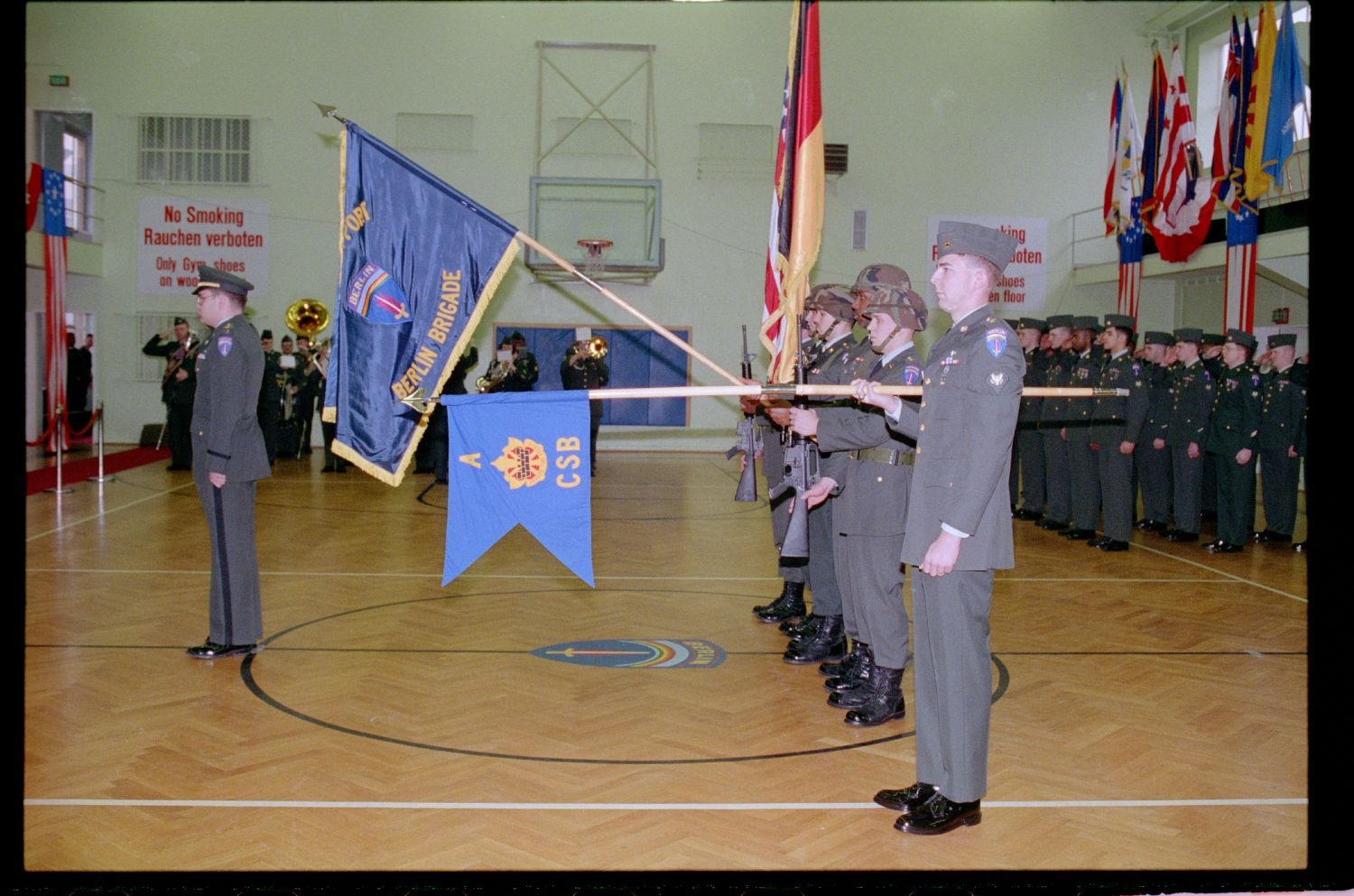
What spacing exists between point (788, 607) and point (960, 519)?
3.15 m

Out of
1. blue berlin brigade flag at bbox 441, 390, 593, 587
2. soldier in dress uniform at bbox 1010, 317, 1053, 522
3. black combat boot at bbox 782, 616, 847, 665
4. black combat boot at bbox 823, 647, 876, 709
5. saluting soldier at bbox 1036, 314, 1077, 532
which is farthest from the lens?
soldier in dress uniform at bbox 1010, 317, 1053, 522

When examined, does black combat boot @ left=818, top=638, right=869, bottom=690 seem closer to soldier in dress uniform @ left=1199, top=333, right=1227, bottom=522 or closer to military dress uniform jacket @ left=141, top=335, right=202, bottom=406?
soldier in dress uniform @ left=1199, top=333, right=1227, bottom=522

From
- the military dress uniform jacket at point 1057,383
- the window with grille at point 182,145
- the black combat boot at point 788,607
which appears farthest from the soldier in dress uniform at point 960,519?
the window with grille at point 182,145

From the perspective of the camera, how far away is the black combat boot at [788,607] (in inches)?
251

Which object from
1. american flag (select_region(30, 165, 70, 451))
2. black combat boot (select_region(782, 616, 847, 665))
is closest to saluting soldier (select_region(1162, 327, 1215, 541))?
black combat boot (select_region(782, 616, 847, 665))

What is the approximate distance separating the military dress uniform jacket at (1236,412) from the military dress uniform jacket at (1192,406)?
88 mm

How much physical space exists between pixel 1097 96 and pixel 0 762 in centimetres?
1942

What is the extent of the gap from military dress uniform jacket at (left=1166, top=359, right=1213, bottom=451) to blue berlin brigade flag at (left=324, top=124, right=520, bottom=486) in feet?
24.6

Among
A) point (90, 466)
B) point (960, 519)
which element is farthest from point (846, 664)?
point (90, 466)

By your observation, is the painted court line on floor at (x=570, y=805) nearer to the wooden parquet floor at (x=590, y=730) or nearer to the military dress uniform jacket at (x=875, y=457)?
the wooden parquet floor at (x=590, y=730)

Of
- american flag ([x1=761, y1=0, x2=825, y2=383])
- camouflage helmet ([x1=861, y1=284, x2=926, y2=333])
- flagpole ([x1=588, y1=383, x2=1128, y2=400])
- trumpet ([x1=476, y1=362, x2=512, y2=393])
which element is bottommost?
flagpole ([x1=588, y1=383, x2=1128, y2=400])

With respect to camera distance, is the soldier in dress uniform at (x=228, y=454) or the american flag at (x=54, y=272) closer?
the soldier in dress uniform at (x=228, y=454)

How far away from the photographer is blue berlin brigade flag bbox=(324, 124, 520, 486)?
4.32m

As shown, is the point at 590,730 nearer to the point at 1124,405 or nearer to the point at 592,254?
the point at 1124,405
